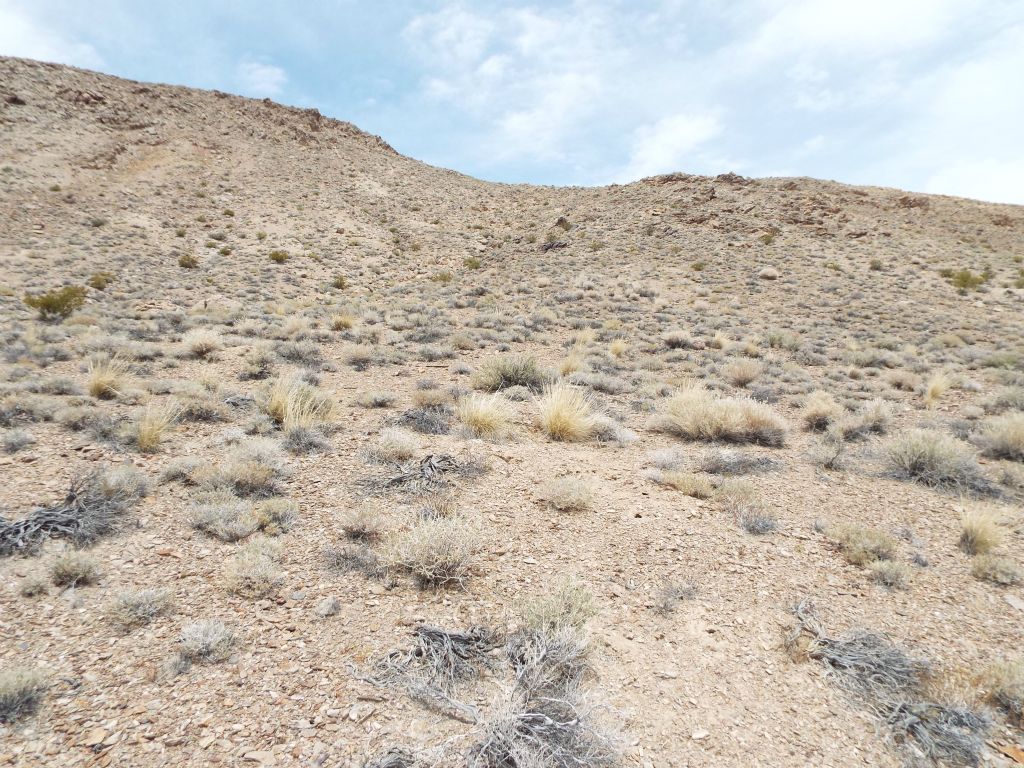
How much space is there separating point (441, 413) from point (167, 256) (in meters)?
20.4

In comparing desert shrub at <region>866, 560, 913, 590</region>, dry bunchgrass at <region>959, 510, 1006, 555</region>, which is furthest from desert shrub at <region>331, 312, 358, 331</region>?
dry bunchgrass at <region>959, 510, 1006, 555</region>

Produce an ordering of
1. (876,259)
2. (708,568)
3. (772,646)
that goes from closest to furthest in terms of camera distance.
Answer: (772,646) < (708,568) < (876,259)

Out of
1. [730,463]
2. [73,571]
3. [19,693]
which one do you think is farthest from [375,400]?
[19,693]

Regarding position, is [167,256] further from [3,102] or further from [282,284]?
[3,102]

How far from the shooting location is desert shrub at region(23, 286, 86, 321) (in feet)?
41.3

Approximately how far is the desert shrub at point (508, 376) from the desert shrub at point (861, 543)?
517 cm

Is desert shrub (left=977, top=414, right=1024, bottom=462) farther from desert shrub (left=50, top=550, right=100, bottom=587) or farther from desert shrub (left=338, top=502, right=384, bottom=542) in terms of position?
desert shrub (left=50, top=550, right=100, bottom=587)

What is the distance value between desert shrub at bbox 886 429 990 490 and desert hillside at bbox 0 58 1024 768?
0.12ft

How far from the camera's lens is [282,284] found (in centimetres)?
2014

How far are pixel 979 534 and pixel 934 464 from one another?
1718mm

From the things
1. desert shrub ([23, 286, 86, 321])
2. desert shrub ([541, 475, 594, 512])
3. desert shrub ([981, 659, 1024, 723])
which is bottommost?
desert shrub ([981, 659, 1024, 723])

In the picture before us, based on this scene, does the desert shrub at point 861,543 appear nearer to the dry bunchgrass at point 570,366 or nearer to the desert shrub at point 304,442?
the desert shrub at point 304,442

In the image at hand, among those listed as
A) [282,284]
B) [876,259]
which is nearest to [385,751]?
[282,284]

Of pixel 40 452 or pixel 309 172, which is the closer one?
pixel 40 452
